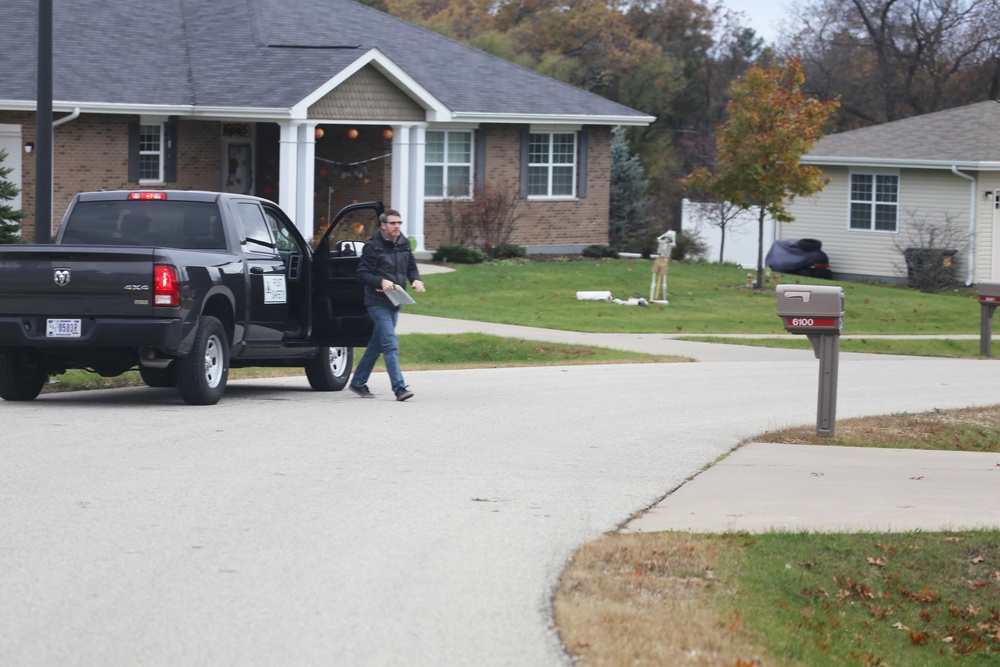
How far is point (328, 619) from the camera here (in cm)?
613

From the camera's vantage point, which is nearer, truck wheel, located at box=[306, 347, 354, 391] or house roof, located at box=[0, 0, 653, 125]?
truck wheel, located at box=[306, 347, 354, 391]

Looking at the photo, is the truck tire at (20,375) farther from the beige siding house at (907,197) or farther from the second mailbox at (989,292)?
the beige siding house at (907,197)

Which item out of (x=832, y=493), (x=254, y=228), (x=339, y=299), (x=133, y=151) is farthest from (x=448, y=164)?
(x=832, y=493)

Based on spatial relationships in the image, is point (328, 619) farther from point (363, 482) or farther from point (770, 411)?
point (770, 411)

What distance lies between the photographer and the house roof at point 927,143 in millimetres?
A: 36312

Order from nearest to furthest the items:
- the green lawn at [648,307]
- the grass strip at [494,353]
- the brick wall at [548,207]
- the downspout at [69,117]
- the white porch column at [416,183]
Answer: the grass strip at [494,353] < the green lawn at [648,307] < the downspout at [69,117] < the white porch column at [416,183] < the brick wall at [548,207]

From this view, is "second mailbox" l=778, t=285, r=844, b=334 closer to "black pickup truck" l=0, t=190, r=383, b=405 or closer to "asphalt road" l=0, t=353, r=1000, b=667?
"asphalt road" l=0, t=353, r=1000, b=667

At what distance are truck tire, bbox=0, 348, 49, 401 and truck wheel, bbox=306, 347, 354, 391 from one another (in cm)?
276

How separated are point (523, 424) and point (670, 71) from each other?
49.9 m

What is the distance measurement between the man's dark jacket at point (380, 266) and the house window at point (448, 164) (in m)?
20.9

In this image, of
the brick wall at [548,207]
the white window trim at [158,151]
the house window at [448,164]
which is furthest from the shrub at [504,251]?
the white window trim at [158,151]

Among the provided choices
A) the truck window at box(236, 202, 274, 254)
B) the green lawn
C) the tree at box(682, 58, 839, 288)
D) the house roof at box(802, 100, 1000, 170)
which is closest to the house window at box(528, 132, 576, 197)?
the green lawn

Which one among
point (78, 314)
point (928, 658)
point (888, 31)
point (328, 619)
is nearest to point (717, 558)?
point (928, 658)

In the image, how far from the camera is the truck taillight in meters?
12.1
